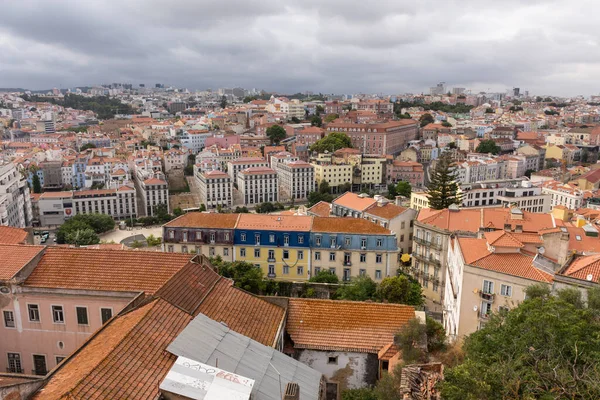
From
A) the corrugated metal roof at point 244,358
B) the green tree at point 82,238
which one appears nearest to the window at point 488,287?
the corrugated metal roof at point 244,358

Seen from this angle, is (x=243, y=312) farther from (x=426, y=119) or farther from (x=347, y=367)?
(x=426, y=119)

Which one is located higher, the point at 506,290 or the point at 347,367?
the point at 506,290

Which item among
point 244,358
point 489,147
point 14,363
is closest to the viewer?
point 244,358

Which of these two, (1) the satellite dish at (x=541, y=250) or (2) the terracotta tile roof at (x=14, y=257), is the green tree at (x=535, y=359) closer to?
(1) the satellite dish at (x=541, y=250)

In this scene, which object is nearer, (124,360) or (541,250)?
(124,360)

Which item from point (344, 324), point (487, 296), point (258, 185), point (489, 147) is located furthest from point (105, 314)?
point (489, 147)

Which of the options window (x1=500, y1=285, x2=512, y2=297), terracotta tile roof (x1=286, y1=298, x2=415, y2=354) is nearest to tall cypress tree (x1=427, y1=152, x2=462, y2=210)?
window (x1=500, y1=285, x2=512, y2=297)

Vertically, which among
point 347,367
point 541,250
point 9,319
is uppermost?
point 541,250

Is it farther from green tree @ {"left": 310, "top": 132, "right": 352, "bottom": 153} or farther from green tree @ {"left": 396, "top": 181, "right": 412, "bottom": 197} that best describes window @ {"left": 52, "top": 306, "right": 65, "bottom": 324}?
green tree @ {"left": 310, "top": 132, "right": 352, "bottom": 153}
